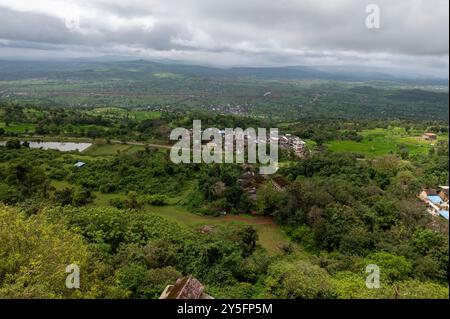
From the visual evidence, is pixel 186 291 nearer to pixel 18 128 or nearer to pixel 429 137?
pixel 18 128

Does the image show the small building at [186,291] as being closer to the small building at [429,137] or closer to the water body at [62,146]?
the water body at [62,146]

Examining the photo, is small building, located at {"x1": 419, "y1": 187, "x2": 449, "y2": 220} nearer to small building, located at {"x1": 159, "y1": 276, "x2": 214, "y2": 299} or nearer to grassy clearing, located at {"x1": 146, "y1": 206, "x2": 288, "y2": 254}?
grassy clearing, located at {"x1": 146, "y1": 206, "x2": 288, "y2": 254}

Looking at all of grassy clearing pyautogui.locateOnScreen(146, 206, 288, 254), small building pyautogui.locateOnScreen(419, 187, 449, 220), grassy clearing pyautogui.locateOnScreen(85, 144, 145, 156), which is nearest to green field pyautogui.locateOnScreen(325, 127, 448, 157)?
small building pyautogui.locateOnScreen(419, 187, 449, 220)

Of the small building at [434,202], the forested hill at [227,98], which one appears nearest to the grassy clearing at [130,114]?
the forested hill at [227,98]

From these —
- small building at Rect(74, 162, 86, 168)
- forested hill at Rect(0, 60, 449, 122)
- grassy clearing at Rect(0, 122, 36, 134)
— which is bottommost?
small building at Rect(74, 162, 86, 168)

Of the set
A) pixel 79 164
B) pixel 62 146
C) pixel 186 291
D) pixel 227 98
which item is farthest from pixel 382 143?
pixel 227 98
